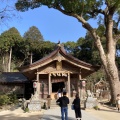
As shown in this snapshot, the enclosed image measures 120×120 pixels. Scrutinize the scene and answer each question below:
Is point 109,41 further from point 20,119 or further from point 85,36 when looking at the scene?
point 85,36

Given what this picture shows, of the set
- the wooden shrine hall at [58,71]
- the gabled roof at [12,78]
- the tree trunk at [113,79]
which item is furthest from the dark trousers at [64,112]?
the gabled roof at [12,78]

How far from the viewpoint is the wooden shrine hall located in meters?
21.0

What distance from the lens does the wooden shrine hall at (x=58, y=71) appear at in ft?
68.8

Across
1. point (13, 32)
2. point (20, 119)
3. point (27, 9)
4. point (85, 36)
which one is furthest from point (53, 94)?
point (13, 32)

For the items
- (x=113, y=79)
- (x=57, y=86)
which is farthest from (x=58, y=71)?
(x=113, y=79)

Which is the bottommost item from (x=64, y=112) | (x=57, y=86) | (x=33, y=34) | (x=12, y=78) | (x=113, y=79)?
(x=64, y=112)

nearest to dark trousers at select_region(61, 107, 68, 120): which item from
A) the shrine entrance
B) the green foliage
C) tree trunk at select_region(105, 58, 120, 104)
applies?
tree trunk at select_region(105, 58, 120, 104)

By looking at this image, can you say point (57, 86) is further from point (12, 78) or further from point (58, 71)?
point (12, 78)

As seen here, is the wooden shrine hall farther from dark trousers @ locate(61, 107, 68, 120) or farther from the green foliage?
the green foliage

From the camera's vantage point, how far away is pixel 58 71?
2164 cm

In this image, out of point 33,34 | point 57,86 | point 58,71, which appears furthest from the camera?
point 33,34

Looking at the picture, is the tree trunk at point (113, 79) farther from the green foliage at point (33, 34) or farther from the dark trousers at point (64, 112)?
the green foliage at point (33, 34)

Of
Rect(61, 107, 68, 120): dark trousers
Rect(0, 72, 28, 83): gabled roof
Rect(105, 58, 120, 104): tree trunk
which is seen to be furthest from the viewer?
Rect(0, 72, 28, 83): gabled roof

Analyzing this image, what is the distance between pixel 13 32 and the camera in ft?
164
